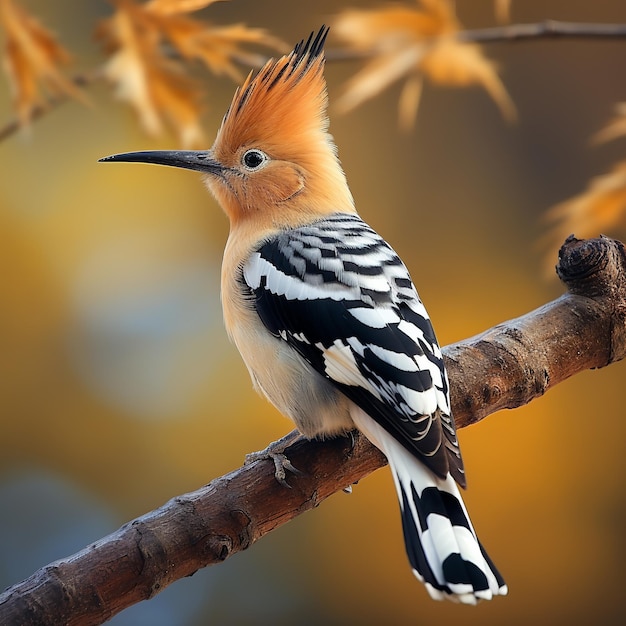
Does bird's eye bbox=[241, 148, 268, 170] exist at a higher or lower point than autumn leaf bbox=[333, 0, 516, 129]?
lower

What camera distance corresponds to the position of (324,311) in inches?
40.0

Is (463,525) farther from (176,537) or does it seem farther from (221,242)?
(221,242)

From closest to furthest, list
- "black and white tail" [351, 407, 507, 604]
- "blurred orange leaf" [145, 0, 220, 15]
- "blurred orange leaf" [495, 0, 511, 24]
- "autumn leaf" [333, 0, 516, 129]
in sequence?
"black and white tail" [351, 407, 507, 604] → "blurred orange leaf" [145, 0, 220, 15] → "autumn leaf" [333, 0, 516, 129] → "blurred orange leaf" [495, 0, 511, 24]

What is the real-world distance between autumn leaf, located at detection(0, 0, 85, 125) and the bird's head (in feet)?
0.88

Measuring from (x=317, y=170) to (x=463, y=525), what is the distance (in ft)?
1.80

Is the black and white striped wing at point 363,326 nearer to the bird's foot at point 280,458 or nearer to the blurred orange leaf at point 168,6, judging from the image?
the bird's foot at point 280,458

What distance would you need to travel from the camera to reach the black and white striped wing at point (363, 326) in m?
0.94

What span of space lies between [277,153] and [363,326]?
0.35 metres

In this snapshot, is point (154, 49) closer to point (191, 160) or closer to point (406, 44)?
point (191, 160)

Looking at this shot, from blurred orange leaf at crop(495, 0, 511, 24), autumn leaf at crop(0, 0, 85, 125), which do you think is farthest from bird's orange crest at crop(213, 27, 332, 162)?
blurred orange leaf at crop(495, 0, 511, 24)

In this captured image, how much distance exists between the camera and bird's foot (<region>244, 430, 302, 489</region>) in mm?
1031

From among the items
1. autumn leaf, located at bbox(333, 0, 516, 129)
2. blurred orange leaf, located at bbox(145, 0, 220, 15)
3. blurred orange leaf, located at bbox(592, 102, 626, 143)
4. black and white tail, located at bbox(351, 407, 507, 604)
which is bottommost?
black and white tail, located at bbox(351, 407, 507, 604)

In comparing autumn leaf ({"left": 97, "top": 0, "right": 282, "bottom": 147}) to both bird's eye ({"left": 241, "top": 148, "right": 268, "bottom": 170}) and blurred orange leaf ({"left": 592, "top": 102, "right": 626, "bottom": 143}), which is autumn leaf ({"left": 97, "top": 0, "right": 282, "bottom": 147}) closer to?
bird's eye ({"left": 241, "top": 148, "right": 268, "bottom": 170})

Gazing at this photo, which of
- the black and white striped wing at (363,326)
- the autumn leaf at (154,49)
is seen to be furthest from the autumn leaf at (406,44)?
the black and white striped wing at (363,326)
